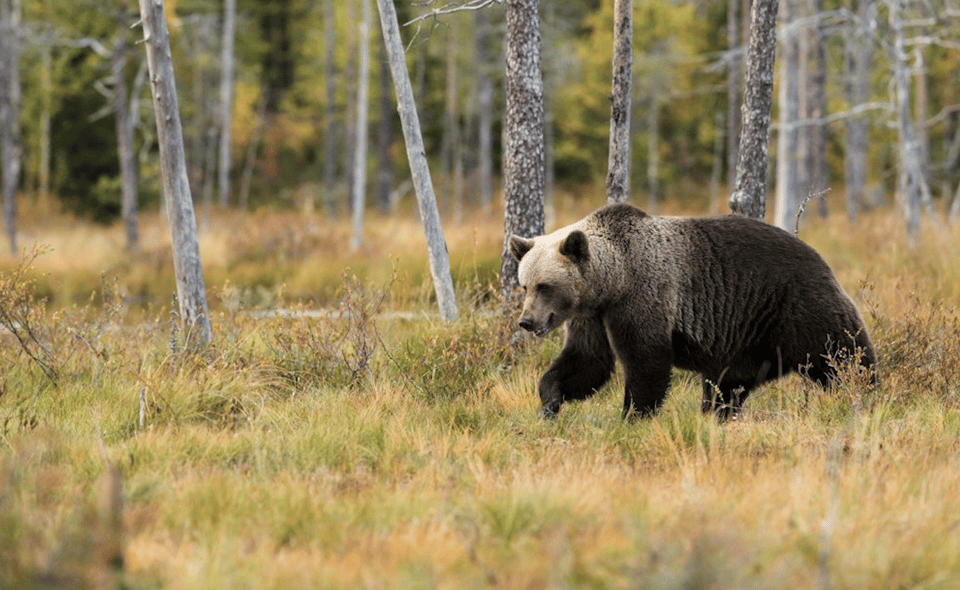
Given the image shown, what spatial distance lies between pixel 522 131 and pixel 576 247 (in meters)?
2.79

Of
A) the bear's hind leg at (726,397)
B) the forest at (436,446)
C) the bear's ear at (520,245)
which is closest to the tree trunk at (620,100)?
the forest at (436,446)

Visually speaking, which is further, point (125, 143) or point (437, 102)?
point (437, 102)

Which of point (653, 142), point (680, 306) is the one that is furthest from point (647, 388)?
point (653, 142)

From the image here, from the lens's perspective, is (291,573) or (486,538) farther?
(486,538)

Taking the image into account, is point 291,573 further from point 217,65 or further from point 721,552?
point 217,65

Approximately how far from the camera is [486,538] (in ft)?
11.5

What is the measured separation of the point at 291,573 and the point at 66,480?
1770 millimetres

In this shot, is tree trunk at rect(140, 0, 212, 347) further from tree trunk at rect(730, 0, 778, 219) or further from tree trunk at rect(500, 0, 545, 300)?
tree trunk at rect(730, 0, 778, 219)

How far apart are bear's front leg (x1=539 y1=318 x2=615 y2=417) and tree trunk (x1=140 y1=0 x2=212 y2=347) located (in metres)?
2.96

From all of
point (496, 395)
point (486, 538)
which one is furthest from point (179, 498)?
point (496, 395)

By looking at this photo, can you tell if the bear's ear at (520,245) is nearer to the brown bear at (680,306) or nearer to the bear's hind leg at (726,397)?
the brown bear at (680,306)

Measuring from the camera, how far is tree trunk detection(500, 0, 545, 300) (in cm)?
799

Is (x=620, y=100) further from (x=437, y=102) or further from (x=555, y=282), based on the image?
(x=437, y=102)

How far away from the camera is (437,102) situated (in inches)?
1448
